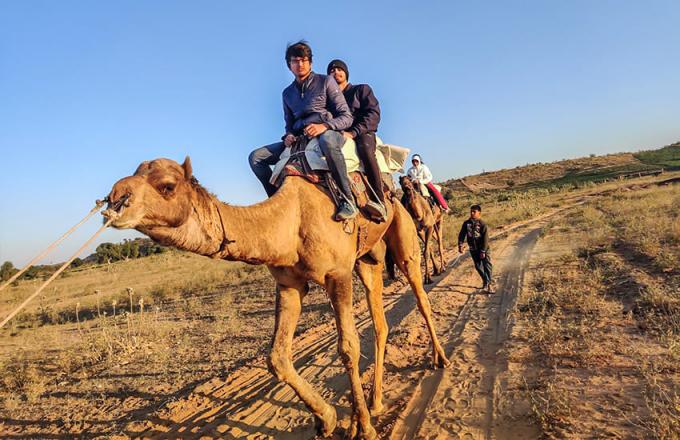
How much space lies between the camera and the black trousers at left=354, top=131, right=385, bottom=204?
4.80 metres

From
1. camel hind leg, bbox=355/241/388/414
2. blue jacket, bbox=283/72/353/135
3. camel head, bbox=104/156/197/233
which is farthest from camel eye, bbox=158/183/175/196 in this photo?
camel hind leg, bbox=355/241/388/414

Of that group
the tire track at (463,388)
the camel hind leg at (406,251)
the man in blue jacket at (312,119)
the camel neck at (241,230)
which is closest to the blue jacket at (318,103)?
the man in blue jacket at (312,119)

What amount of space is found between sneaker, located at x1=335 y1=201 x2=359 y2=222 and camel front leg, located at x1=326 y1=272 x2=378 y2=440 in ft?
1.75

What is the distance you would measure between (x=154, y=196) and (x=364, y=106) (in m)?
3.29

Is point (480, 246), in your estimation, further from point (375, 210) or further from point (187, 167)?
point (187, 167)

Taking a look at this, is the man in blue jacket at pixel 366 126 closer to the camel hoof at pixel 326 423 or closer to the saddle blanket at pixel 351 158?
the saddle blanket at pixel 351 158

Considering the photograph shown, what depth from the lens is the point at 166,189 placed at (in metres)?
2.60

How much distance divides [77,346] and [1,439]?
4.58 m

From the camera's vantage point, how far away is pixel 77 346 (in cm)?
944

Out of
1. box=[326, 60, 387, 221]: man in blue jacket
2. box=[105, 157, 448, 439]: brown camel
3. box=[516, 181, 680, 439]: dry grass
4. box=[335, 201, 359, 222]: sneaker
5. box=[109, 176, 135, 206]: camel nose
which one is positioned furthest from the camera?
box=[326, 60, 387, 221]: man in blue jacket

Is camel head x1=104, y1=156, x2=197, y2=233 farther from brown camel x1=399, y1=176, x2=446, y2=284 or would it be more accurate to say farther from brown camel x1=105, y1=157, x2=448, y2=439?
brown camel x1=399, y1=176, x2=446, y2=284

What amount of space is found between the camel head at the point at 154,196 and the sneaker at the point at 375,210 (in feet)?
6.83

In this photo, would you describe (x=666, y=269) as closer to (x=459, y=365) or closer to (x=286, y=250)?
(x=459, y=365)

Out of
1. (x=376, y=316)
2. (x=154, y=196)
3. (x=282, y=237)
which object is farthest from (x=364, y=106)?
(x=154, y=196)
